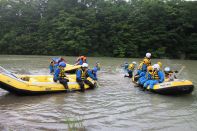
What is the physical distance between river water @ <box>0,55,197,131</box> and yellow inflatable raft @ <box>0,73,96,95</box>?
9.4 inches

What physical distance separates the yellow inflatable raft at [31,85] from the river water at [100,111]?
24 cm

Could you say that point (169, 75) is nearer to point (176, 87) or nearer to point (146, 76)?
point (146, 76)

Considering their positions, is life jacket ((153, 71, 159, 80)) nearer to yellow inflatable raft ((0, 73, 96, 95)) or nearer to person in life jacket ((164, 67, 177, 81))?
person in life jacket ((164, 67, 177, 81))

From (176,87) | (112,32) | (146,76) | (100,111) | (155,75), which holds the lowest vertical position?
(100,111)

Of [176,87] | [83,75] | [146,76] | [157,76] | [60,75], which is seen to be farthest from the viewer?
[146,76]

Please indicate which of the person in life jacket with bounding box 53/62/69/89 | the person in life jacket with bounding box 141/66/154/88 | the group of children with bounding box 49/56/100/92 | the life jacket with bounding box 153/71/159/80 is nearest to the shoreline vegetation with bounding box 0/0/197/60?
the person in life jacket with bounding box 141/66/154/88

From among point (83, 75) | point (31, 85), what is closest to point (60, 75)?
point (83, 75)

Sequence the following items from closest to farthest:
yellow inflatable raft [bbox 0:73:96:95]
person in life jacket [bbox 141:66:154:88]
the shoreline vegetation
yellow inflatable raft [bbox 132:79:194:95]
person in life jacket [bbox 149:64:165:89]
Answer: yellow inflatable raft [bbox 0:73:96:95], yellow inflatable raft [bbox 132:79:194:95], person in life jacket [bbox 149:64:165:89], person in life jacket [bbox 141:66:154:88], the shoreline vegetation

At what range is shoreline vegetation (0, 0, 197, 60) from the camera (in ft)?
120

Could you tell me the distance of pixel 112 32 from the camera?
38.0 meters

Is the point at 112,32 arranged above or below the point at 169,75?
above

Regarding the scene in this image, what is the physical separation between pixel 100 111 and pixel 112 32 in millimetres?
29701

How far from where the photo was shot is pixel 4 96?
10.6 metres

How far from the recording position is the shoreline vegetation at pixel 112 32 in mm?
36531
